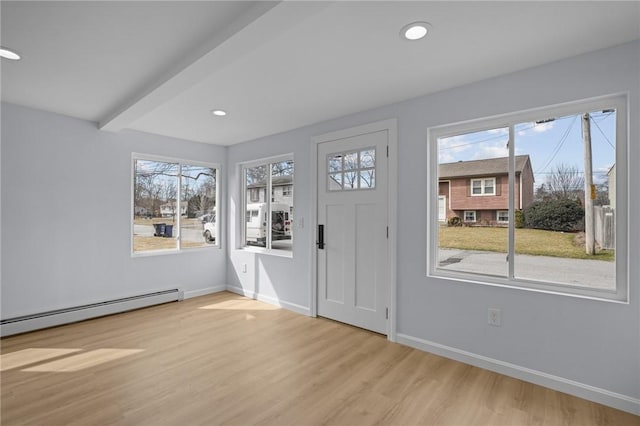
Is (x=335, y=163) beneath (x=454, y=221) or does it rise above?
above

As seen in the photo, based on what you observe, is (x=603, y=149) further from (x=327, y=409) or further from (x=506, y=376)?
(x=327, y=409)

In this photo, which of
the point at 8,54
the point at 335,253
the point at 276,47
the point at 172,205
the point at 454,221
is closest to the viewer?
the point at 276,47

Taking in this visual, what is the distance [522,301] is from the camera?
2.47m

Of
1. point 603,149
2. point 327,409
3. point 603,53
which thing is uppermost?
point 603,53

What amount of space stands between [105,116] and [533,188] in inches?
178

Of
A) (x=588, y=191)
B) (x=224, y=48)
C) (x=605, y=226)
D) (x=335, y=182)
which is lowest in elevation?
(x=605, y=226)

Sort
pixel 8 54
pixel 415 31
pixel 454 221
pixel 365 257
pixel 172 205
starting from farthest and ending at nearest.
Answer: pixel 172 205 → pixel 365 257 → pixel 454 221 → pixel 8 54 → pixel 415 31

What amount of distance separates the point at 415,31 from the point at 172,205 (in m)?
4.09

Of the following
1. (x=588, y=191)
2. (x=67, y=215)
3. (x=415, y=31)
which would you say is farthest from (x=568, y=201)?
(x=67, y=215)

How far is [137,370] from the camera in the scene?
2.60m

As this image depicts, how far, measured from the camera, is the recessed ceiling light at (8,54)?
7.19 feet

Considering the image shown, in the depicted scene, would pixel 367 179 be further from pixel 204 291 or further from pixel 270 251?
pixel 204 291

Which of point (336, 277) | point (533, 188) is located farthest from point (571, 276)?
point (336, 277)

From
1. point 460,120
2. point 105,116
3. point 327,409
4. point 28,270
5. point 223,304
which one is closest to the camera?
point 327,409
